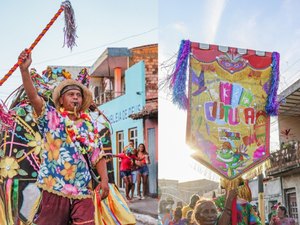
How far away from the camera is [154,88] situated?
4.30m

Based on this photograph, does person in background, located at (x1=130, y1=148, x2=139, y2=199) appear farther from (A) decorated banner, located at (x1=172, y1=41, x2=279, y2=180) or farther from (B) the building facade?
(A) decorated banner, located at (x1=172, y1=41, x2=279, y2=180)

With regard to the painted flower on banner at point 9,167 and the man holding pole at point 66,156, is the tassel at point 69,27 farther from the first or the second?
the painted flower on banner at point 9,167

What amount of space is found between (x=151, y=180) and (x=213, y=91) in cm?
78

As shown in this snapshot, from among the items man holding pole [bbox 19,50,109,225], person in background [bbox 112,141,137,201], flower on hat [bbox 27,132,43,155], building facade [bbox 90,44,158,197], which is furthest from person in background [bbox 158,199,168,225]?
man holding pole [bbox 19,50,109,225]

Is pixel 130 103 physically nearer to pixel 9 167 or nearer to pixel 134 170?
pixel 134 170

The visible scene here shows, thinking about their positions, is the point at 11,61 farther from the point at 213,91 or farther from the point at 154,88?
the point at 213,91

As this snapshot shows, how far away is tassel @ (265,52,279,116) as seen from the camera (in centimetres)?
416

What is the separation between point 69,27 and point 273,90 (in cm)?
163

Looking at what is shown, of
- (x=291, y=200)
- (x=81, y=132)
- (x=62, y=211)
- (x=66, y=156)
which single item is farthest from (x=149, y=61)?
(x=291, y=200)

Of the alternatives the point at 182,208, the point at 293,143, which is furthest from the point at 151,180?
the point at 293,143

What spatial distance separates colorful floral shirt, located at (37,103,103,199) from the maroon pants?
0.09ft

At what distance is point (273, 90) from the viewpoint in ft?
13.9

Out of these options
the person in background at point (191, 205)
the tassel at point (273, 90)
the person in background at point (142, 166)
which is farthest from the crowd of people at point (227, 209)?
the tassel at point (273, 90)

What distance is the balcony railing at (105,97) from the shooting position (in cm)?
378
